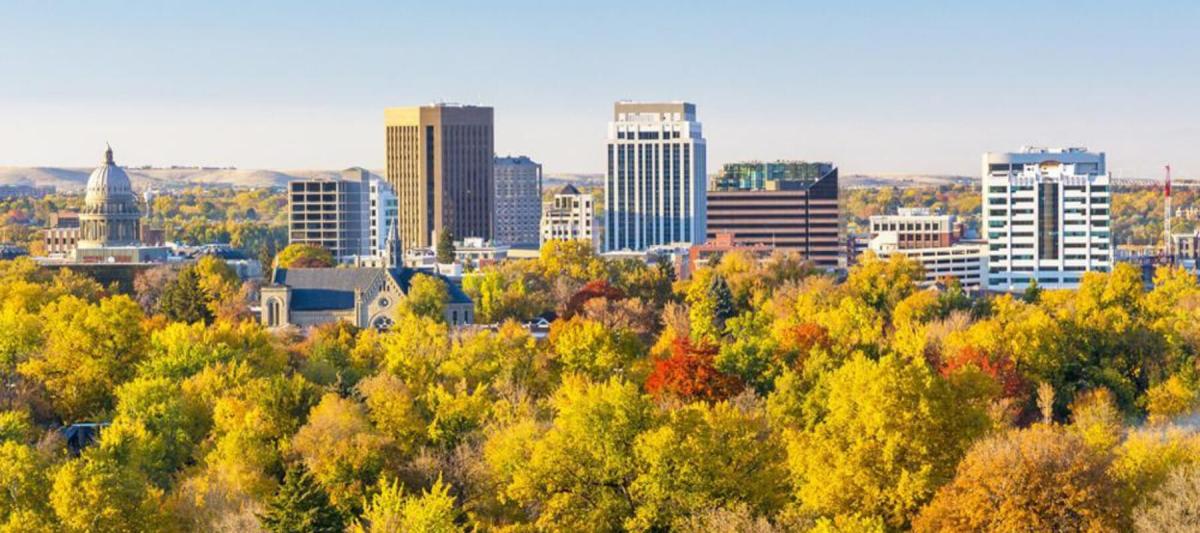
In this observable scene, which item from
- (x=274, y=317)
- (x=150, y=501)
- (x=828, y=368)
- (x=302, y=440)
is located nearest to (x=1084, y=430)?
(x=828, y=368)

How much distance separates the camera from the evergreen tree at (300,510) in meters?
60.6

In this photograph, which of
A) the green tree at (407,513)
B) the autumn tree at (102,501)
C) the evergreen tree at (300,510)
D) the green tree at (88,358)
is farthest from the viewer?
the green tree at (88,358)

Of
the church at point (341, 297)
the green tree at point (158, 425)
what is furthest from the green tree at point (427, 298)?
the green tree at point (158, 425)

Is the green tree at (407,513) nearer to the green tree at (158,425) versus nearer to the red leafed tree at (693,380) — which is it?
the green tree at (158,425)

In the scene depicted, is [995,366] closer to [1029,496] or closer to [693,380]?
[693,380]

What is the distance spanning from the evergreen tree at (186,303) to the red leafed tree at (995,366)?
40.3 meters

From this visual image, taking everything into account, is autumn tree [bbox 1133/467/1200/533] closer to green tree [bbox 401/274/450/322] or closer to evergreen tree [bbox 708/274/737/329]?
evergreen tree [bbox 708/274/737/329]

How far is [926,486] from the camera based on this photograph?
64.4 metres

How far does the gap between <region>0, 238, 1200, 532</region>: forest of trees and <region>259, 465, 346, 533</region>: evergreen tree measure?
7 centimetres

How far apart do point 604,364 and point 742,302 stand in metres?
51.4

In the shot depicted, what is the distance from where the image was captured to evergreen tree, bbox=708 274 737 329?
13562 centimetres

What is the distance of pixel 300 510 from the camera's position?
201 ft

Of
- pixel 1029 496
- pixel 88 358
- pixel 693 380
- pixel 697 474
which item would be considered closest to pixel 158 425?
pixel 88 358

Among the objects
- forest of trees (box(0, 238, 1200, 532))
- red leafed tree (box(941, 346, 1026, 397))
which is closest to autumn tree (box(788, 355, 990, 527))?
forest of trees (box(0, 238, 1200, 532))
